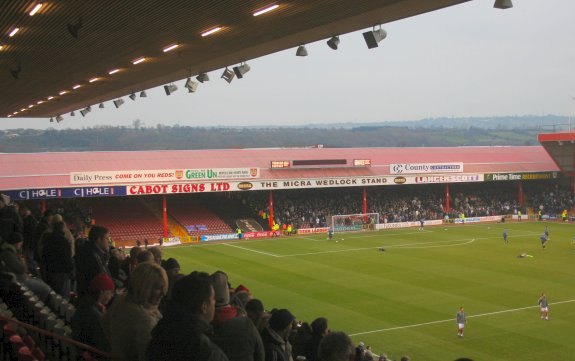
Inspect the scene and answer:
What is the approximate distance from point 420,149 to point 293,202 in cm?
1804

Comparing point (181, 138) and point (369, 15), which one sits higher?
point (181, 138)

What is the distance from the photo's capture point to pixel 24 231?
589 inches

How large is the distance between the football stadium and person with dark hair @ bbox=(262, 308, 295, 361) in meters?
0.02

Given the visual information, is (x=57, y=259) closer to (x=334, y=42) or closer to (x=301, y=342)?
(x=301, y=342)

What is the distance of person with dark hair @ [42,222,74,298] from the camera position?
36.1ft

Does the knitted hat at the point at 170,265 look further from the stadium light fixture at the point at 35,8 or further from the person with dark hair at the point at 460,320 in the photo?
the person with dark hair at the point at 460,320

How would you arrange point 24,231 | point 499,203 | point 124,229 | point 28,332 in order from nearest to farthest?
point 28,332 → point 24,231 → point 124,229 → point 499,203

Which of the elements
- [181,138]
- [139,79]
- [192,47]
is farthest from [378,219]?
[181,138]

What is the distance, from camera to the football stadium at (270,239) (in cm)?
691

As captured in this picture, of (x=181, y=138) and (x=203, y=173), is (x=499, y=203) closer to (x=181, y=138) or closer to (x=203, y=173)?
(x=203, y=173)

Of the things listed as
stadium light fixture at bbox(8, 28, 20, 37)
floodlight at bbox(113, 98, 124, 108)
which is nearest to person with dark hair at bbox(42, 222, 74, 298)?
stadium light fixture at bbox(8, 28, 20, 37)

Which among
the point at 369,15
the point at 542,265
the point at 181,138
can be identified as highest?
the point at 181,138

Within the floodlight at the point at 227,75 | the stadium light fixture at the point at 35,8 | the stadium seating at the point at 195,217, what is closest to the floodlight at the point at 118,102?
the floodlight at the point at 227,75

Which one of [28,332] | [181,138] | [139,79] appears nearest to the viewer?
[28,332]
